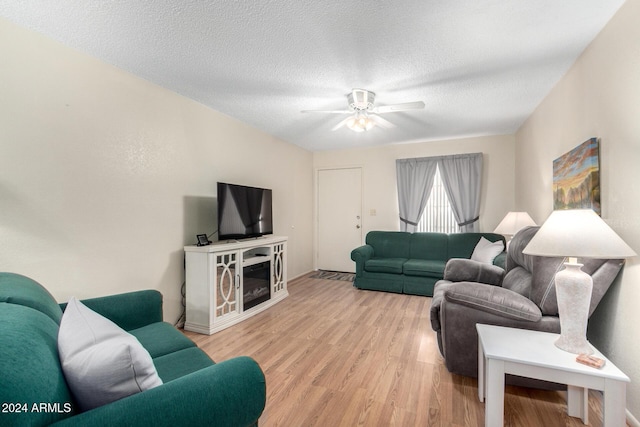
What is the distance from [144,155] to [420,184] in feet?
13.4

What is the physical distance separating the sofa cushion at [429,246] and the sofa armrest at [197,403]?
3.97 metres

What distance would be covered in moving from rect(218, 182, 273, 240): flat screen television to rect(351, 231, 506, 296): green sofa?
1.59 m

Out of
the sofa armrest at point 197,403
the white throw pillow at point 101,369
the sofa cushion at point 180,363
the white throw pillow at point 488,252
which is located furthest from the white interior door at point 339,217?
the white throw pillow at point 101,369

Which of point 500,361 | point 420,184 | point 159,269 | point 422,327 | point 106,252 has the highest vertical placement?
point 420,184

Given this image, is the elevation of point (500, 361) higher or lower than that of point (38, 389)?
lower

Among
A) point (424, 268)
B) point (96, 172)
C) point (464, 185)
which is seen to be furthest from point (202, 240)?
point (464, 185)

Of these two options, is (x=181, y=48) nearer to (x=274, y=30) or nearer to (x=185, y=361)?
(x=274, y=30)

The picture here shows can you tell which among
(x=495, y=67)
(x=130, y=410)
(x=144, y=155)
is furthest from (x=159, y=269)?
(x=495, y=67)

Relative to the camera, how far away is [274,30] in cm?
189

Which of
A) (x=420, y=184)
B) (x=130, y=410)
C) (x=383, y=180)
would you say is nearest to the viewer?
(x=130, y=410)

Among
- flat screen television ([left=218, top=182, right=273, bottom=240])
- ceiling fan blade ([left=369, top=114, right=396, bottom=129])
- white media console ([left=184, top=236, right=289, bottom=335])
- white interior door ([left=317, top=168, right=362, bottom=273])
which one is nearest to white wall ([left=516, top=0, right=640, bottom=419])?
ceiling fan blade ([left=369, top=114, right=396, bottom=129])

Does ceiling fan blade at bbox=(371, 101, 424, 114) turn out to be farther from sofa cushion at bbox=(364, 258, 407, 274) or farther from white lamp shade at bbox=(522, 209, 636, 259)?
sofa cushion at bbox=(364, 258, 407, 274)

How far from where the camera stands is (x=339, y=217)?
557 centimetres

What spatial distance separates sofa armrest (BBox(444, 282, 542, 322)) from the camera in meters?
1.76
